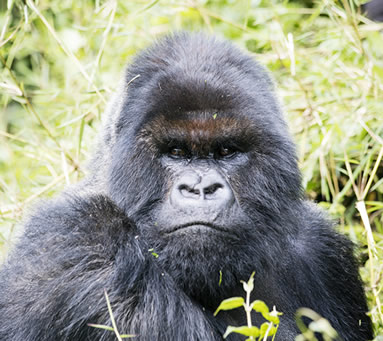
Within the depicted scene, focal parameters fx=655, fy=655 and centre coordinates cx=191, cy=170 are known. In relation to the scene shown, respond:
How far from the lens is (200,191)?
297cm

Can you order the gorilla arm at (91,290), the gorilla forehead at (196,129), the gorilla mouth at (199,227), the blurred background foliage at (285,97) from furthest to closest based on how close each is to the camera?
the blurred background foliage at (285,97) < the gorilla forehead at (196,129) < the gorilla mouth at (199,227) < the gorilla arm at (91,290)

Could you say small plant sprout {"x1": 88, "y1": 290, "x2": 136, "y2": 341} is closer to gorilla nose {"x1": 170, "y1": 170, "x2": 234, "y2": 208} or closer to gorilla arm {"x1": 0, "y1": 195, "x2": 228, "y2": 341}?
gorilla arm {"x1": 0, "y1": 195, "x2": 228, "y2": 341}

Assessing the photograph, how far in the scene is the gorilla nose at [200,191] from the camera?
296 cm

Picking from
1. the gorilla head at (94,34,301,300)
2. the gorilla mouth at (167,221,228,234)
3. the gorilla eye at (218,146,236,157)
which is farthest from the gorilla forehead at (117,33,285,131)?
the gorilla mouth at (167,221,228,234)

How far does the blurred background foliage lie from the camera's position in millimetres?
4703

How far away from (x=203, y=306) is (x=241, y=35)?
3631mm

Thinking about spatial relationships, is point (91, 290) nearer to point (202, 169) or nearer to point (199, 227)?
point (199, 227)

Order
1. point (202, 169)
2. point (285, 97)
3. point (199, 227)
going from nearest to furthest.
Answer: point (199, 227), point (202, 169), point (285, 97)

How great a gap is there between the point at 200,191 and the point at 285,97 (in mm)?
2759

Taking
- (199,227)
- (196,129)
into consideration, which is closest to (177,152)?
(196,129)

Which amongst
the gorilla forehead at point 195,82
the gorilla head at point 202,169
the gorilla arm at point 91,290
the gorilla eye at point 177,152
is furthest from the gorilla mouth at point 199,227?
the gorilla forehead at point 195,82

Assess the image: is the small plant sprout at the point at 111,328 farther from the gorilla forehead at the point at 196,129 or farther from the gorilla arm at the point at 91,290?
the gorilla forehead at the point at 196,129

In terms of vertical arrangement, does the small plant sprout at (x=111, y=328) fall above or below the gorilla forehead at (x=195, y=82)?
below

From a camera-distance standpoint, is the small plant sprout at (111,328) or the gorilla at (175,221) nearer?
the small plant sprout at (111,328)
